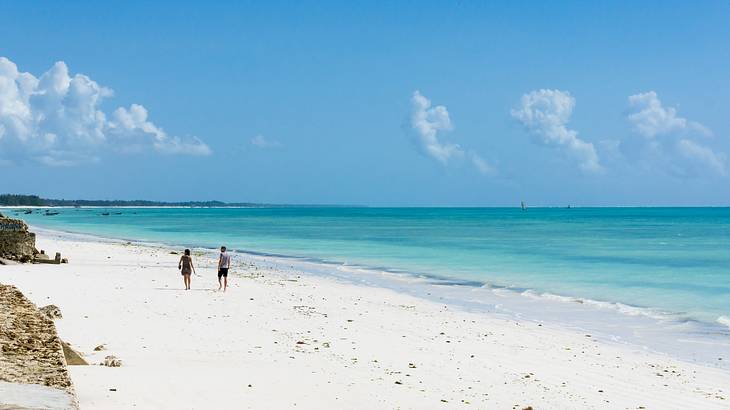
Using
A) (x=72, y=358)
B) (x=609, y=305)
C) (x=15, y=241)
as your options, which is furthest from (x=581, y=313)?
(x=15, y=241)

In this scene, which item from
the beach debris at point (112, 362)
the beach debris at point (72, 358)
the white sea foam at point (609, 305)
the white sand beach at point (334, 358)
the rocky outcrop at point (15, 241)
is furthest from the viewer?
the rocky outcrop at point (15, 241)

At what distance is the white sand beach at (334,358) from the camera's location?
31.7 feet

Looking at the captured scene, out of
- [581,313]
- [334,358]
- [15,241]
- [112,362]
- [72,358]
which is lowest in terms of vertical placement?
[581,313]

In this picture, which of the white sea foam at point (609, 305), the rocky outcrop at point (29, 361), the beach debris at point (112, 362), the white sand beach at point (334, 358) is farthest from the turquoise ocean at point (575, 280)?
the rocky outcrop at point (29, 361)

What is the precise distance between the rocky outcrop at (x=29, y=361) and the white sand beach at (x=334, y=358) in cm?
100

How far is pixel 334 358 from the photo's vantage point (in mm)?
12297

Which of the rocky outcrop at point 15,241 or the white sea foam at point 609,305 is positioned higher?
the rocky outcrop at point 15,241

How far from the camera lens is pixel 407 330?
1588cm

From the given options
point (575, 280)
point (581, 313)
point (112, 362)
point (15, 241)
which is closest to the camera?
point (112, 362)

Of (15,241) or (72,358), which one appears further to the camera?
(15,241)

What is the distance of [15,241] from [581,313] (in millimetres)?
21284

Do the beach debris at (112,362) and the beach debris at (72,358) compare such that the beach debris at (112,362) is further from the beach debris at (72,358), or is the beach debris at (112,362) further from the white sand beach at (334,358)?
the beach debris at (72,358)

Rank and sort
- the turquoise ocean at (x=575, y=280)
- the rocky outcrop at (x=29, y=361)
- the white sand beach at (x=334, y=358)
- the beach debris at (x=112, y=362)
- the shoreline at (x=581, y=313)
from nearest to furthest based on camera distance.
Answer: the rocky outcrop at (x=29, y=361) < the white sand beach at (x=334, y=358) < the beach debris at (x=112, y=362) < the shoreline at (x=581, y=313) < the turquoise ocean at (x=575, y=280)

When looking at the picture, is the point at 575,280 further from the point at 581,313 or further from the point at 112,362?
the point at 112,362
